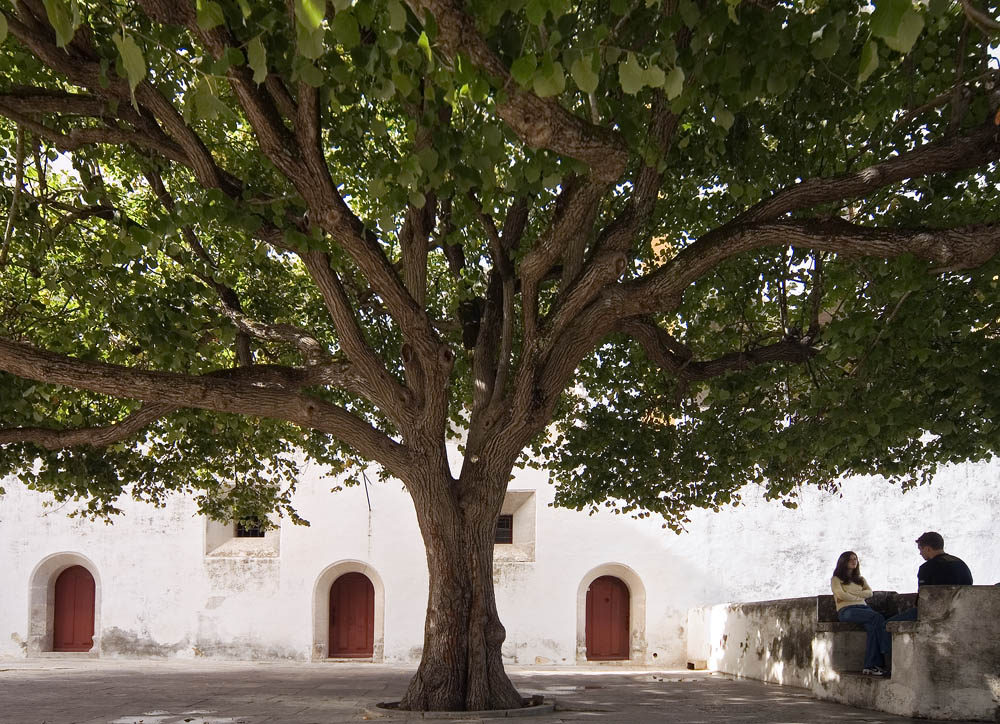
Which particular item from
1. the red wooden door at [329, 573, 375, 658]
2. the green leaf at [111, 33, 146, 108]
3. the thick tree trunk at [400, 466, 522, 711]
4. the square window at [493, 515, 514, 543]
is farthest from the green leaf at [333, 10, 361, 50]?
the red wooden door at [329, 573, 375, 658]

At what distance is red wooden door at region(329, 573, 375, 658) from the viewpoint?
23.7 m

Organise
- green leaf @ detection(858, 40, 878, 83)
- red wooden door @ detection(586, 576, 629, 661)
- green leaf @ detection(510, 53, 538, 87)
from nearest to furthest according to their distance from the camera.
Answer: green leaf @ detection(858, 40, 878, 83), green leaf @ detection(510, 53, 538, 87), red wooden door @ detection(586, 576, 629, 661)

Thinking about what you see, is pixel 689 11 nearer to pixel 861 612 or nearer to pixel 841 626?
pixel 861 612

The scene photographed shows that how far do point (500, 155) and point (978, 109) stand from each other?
4.23 meters

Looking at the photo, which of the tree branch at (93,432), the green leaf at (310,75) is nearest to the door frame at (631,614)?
the tree branch at (93,432)

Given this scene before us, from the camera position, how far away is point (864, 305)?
1025cm

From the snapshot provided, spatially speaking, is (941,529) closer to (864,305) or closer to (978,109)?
(864,305)

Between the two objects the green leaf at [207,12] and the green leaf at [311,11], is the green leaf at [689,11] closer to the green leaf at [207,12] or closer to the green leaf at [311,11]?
the green leaf at [207,12]

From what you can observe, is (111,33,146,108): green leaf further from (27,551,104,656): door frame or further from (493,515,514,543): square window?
(27,551,104,656): door frame

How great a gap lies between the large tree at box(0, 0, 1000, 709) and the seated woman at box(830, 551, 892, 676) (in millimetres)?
1233

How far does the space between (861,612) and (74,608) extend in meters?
19.5

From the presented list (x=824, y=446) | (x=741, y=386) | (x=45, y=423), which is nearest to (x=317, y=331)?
(x=45, y=423)

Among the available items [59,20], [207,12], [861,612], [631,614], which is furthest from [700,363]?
[631,614]

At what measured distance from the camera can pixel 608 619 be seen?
2342cm
